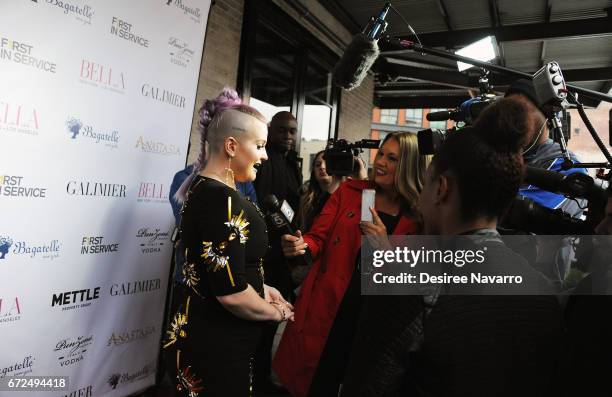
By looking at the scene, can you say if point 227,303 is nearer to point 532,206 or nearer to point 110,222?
point 532,206

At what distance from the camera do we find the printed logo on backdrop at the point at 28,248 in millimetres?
1521

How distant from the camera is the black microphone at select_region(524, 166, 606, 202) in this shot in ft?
3.08

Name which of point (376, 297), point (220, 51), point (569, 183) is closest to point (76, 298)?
point (376, 297)

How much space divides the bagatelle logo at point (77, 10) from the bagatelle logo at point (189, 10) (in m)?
0.46

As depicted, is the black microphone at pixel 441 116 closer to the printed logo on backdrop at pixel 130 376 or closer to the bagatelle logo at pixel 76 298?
the bagatelle logo at pixel 76 298

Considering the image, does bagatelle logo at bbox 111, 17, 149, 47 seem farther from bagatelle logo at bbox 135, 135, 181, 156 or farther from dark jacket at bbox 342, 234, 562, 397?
dark jacket at bbox 342, 234, 562, 397

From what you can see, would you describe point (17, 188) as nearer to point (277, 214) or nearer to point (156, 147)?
point (156, 147)

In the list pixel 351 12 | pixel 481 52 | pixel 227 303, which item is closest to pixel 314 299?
pixel 227 303

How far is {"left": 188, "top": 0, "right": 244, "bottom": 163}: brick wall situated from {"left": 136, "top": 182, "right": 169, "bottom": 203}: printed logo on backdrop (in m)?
0.82

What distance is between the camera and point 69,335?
1772 mm

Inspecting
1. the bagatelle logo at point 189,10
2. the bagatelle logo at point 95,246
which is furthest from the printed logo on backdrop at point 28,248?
the bagatelle logo at point 189,10

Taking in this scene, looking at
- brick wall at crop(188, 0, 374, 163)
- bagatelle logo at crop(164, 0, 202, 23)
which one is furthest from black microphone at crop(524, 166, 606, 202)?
brick wall at crop(188, 0, 374, 163)

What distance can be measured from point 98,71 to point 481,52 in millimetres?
1975

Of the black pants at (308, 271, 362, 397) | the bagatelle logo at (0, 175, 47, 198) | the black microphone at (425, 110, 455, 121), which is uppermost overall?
the black microphone at (425, 110, 455, 121)
